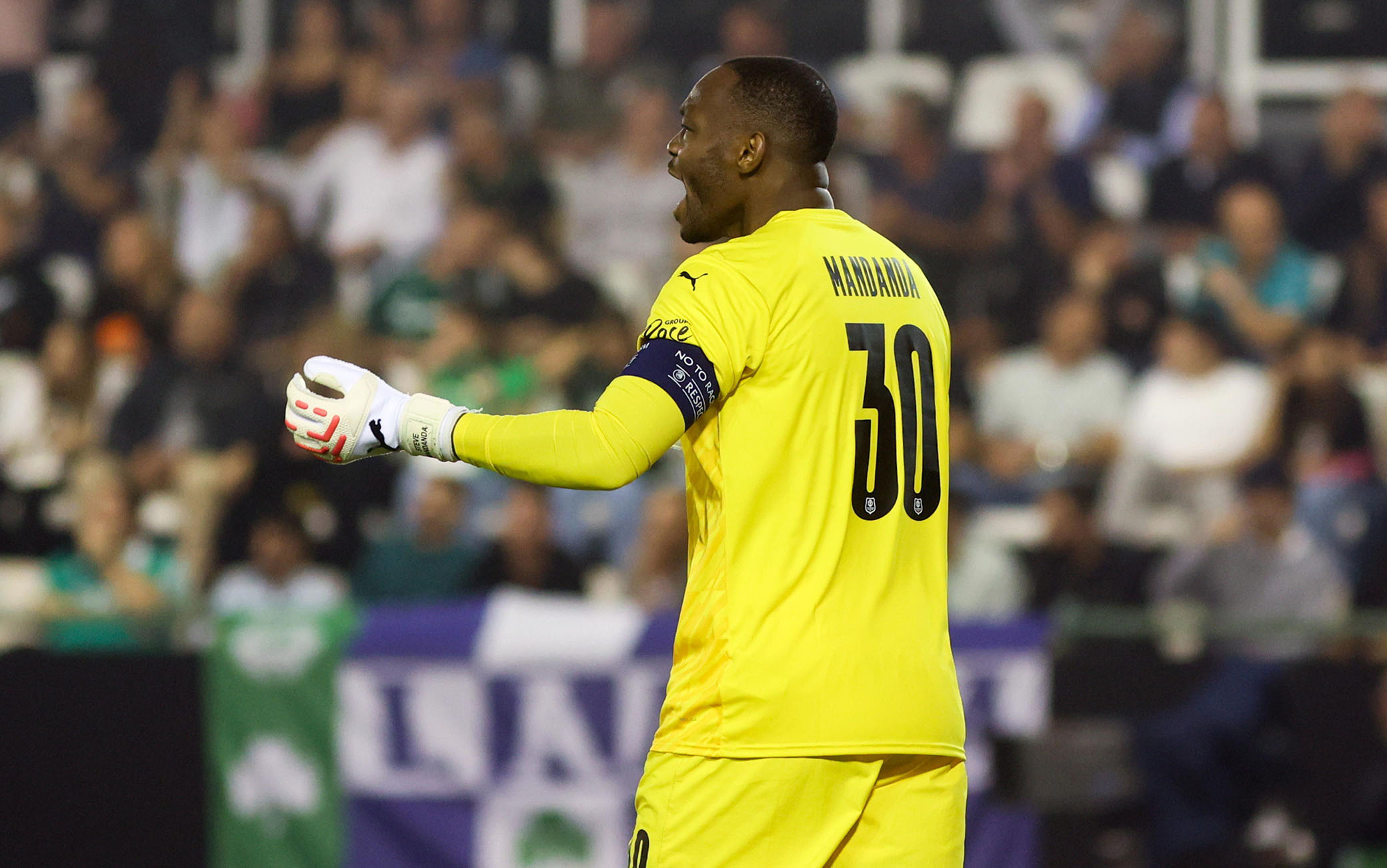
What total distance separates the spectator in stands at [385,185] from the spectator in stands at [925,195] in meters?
2.50

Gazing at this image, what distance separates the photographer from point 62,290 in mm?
10719

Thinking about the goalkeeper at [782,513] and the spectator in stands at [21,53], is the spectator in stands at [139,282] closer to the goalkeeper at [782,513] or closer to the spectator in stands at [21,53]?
the spectator in stands at [21,53]

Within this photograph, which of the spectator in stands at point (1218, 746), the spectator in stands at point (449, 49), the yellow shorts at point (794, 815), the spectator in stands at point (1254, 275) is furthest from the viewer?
the spectator in stands at point (449, 49)

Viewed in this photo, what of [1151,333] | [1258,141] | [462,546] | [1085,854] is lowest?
[1085,854]

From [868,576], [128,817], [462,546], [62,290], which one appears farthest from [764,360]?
[62,290]

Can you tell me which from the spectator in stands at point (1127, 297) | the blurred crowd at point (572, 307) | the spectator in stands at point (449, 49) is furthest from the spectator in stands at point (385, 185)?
the spectator in stands at point (1127, 297)

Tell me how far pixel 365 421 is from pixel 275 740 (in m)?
3.72

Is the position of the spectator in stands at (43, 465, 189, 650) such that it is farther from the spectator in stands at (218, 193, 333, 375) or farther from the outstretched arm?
the outstretched arm

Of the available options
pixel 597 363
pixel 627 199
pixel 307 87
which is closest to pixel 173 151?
pixel 307 87

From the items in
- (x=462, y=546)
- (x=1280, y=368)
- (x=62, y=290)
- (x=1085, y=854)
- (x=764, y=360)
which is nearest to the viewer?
(x=764, y=360)

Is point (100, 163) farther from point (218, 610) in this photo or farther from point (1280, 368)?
point (1280, 368)

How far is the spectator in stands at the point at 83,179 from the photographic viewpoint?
1116 cm

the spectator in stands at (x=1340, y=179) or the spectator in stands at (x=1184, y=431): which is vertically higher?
the spectator in stands at (x=1340, y=179)

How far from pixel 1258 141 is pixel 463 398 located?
514 cm
